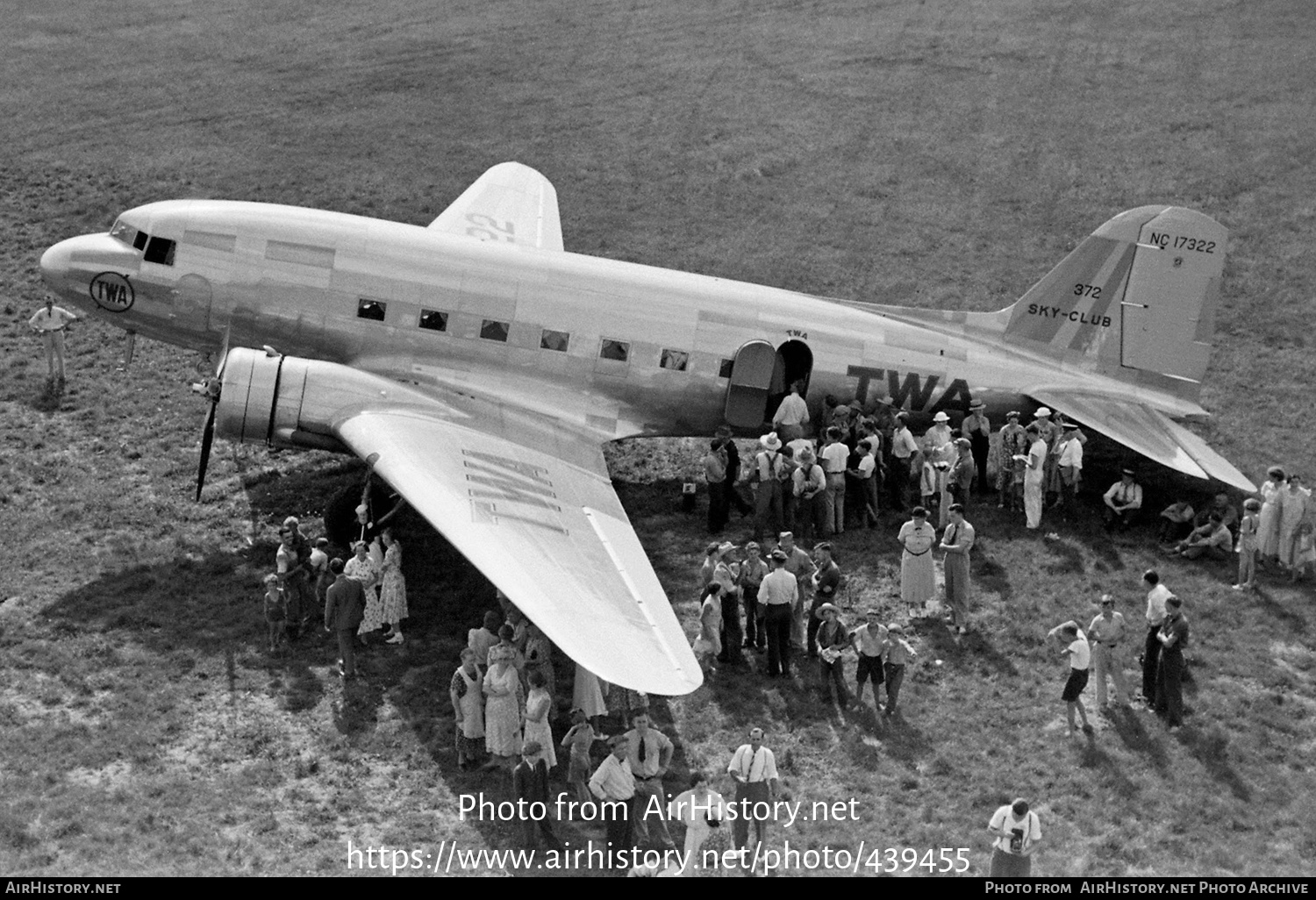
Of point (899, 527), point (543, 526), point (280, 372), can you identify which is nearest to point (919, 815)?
point (543, 526)

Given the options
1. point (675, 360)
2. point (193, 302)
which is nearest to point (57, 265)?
point (193, 302)

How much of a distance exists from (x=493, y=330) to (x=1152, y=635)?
11003 mm

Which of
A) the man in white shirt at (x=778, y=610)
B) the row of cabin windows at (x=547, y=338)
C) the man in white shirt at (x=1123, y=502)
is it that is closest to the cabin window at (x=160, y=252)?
the row of cabin windows at (x=547, y=338)

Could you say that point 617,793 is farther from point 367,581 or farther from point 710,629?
point 367,581

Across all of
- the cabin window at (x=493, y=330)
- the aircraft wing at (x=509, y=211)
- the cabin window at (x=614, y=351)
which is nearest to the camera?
the cabin window at (x=493, y=330)

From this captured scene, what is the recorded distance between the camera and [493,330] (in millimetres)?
23953

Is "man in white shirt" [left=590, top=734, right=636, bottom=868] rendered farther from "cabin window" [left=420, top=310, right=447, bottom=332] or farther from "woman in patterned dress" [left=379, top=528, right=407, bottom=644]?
"cabin window" [left=420, top=310, right=447, bottom=332]

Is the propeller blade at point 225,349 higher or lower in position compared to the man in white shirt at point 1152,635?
higher

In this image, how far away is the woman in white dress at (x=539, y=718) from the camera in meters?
17.4

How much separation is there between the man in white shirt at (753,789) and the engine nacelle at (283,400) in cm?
855

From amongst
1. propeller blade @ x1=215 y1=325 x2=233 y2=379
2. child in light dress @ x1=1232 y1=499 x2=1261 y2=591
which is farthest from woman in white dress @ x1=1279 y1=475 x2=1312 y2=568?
propeller blade @ x1=215 y1=325 x2=233 y2=379

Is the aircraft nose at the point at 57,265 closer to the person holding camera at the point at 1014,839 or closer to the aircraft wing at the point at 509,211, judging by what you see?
the aircraft wing at the point at 509,211

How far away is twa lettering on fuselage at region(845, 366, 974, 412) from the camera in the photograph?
83.4ft

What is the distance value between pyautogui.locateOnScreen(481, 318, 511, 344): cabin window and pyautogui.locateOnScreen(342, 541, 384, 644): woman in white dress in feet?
14.6
